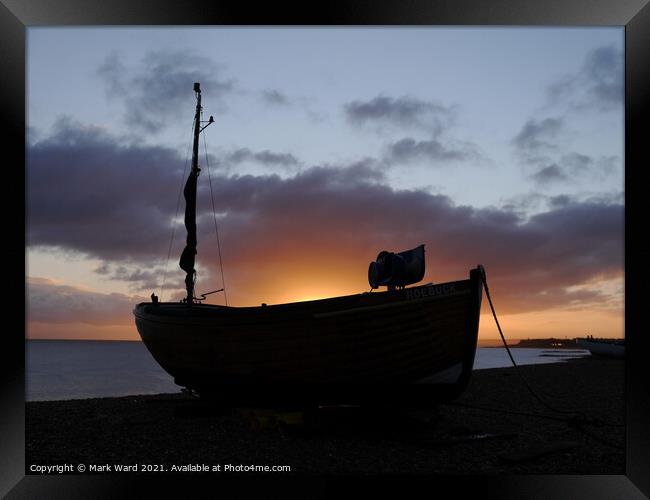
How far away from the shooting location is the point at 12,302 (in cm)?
614

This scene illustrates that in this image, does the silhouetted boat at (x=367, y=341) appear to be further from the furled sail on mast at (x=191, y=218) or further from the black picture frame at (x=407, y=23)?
the furled sail on mast at (x=191, y=218)

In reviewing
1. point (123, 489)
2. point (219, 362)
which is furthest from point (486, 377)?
point (123, 489)

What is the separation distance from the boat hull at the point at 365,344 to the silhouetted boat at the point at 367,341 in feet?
0.05

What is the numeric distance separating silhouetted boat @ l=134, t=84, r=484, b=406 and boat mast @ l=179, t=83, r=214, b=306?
727cm

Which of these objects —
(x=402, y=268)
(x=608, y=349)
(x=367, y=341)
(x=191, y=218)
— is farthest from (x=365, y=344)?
(x=608, y=349)

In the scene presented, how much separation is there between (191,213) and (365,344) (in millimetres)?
9565

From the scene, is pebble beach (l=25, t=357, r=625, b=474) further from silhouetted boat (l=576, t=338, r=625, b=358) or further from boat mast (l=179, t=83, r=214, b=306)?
silhouetted boat (l=576, t=338, r=625, b=358)

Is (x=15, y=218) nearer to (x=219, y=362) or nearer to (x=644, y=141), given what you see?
→ (x=219, y=362)

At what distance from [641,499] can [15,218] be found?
7.71 m

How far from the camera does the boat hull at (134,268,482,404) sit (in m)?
8.53

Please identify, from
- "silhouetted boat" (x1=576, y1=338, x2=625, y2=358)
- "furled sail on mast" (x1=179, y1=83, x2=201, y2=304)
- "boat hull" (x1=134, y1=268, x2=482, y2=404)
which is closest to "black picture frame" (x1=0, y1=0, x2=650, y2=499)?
"boat hull" (x1=134, y1=268, x2=482, y2=404)

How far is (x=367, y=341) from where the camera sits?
338 inches

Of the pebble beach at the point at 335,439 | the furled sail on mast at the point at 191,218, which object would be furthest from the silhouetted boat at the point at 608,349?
the furled sail on mast at the point at 191,218

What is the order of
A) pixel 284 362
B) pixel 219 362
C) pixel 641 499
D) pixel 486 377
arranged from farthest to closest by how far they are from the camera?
pixel 486 377, pixel 219 362, pixel 284 362, pixel 641 499
